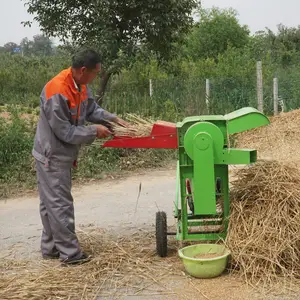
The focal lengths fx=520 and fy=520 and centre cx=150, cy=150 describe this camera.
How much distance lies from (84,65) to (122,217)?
7.22 feet

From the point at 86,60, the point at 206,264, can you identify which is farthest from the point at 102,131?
the point at 206,264

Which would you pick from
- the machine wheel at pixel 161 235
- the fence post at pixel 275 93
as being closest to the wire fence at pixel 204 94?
the fence post at pixel 275 93

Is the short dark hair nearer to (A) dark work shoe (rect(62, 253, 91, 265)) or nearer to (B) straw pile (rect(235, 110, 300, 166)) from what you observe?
(A) dark work shoe (rect(62, 253, 91, 265))

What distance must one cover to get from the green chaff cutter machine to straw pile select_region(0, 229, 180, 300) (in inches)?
Answer: 11.4

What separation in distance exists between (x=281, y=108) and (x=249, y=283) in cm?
1134

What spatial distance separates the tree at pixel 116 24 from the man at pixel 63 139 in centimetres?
673

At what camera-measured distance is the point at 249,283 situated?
12.4ft

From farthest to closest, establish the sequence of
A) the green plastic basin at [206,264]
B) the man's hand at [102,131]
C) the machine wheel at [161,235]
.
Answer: the machine wheel at [161,235] < the man's hand at [102,131] < the green plastic basin at [206,264]

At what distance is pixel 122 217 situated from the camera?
19.4 ft

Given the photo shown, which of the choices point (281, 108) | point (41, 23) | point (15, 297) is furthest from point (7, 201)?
point (281, 108)

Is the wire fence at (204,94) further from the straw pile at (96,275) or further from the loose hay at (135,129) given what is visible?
the straw pile at (96,275)

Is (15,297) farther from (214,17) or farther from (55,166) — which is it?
(214,17)

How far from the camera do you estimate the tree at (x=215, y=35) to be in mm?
33094

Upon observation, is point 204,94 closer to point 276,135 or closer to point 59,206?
point 276,135
